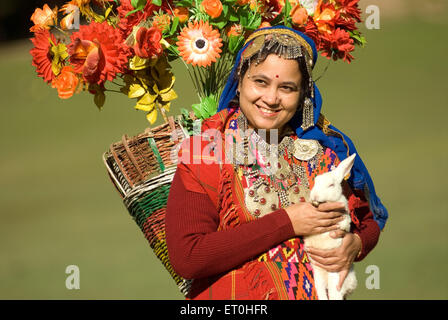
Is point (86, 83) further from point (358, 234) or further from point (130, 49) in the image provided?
point (358, 234)

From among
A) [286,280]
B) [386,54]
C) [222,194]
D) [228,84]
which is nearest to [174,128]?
[228,84]

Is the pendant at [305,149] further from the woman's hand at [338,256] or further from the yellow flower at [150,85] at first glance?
the yellow flower at [150,85]

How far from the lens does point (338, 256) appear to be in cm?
286

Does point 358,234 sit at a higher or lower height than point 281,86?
lower

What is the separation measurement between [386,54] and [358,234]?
10023 millimetres

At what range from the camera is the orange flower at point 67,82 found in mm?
3305

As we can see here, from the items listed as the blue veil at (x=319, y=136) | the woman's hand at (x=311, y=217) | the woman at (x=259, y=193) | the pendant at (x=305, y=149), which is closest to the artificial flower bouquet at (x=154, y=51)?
the blue veil at (x=319, y=136)

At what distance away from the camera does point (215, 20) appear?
10.9 ft

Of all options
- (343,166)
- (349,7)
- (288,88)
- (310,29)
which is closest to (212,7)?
(310,29)

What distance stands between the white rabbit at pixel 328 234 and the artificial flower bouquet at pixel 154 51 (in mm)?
669

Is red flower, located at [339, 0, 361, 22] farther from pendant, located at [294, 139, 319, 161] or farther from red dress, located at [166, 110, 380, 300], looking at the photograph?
red dress, located at [166, 110, 380, 300]

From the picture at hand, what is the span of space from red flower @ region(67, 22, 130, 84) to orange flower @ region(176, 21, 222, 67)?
0.25 metres

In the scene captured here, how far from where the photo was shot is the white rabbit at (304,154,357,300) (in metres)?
2.81

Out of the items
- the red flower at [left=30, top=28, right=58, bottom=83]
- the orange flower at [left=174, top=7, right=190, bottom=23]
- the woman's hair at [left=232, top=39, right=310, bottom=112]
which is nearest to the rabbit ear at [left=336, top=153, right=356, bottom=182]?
the woman's hair at [left=232, top=39, right=310, bottom=112]
